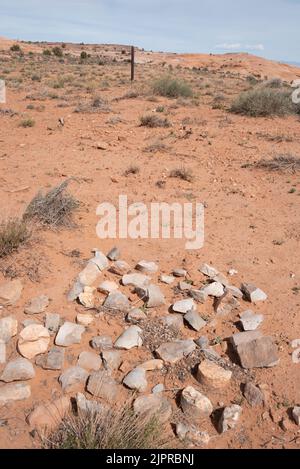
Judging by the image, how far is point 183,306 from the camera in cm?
349

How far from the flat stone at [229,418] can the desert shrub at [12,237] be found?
Answer: 2.45m

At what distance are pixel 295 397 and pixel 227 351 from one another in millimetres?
579

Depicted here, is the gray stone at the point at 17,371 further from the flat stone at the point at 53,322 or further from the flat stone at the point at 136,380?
the flat stone at the point at 136,380

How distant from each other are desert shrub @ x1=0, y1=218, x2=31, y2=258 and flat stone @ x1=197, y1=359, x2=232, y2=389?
83.9 inches

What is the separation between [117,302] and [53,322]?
0.57 meters

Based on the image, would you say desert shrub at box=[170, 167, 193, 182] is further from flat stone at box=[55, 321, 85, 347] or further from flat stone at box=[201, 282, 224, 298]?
flat stone at box=[55, 321, 85, 347]

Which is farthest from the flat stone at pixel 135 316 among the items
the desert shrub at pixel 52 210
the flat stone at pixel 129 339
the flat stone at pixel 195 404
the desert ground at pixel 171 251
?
the desert shrub at pixel 52 210

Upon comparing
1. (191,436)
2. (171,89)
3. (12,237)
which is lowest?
(191,436)

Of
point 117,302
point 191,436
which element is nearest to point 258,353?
point 191,436

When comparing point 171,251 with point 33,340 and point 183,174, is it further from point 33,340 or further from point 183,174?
point 183,174

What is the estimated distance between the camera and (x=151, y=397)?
2.64m
